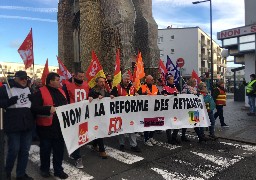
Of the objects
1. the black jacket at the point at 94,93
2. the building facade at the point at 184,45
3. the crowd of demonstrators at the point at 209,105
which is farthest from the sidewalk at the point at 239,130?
the building facade at the point at 184,45

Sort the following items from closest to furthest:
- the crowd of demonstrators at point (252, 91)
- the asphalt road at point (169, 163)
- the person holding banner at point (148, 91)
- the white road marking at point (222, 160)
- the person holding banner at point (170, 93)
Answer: the asphalt road at point (169, 163), the white road marking at point (222, 160), the person holding banner at point (148, 91), the person holding banner at point (170, 93), the crowd of demonstrators at point (252, 91)

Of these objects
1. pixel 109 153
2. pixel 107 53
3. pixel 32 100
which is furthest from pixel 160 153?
pixel 107 53

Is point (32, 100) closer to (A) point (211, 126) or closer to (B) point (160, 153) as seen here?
(B) point (160, 153)

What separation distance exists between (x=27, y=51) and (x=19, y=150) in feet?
8.24

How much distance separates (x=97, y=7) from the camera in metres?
20.8

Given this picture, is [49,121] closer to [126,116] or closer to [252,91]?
[126,116]

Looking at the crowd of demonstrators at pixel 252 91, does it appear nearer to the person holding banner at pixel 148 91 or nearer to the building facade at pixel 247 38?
the building facade at pixel 247 38

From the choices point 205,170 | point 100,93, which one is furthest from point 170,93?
point 205,170

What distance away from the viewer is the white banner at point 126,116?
577 cm

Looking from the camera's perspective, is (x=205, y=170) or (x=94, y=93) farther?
(x=94, y=93)

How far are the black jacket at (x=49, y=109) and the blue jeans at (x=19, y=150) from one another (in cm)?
27

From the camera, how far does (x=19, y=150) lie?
5.21 m

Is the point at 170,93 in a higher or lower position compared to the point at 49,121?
higher

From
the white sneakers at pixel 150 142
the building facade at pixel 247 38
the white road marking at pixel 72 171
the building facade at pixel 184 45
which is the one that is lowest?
the white road marking at pixel 72 171
